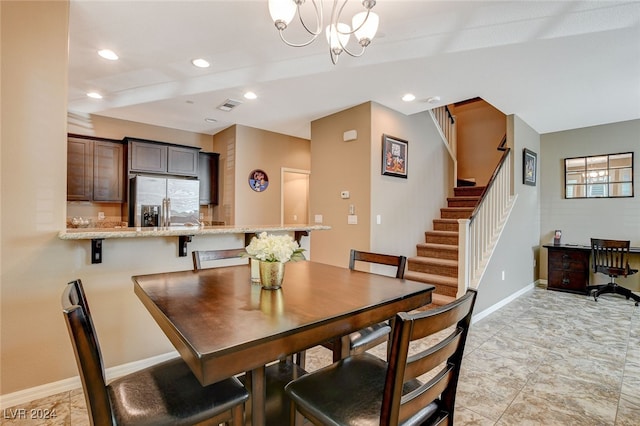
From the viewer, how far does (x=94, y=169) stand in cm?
475

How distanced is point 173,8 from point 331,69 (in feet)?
4.80

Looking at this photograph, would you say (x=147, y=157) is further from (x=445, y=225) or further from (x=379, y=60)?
A: (x=445, y=225)

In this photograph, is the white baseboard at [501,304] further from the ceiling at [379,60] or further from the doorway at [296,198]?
the doorway at [296,198]

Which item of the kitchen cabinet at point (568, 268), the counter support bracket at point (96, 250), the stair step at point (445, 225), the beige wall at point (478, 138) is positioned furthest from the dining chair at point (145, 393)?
the beige wall at point (478, 138)

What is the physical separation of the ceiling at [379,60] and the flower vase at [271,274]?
1.82m

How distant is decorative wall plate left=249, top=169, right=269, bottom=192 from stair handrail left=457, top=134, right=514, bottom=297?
340cm

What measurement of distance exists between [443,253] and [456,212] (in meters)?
1.00

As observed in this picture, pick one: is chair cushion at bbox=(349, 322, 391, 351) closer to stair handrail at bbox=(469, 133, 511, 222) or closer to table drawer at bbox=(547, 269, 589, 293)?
stair handrail at bbox=(469, 133, 511, 222)

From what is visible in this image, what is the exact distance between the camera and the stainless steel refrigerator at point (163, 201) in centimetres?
473

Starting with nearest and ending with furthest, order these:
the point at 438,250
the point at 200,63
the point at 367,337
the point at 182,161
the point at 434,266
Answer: the point at 367,337, the point at 200,63, the point at 434,266, the point at 438,250, the point at 182,161

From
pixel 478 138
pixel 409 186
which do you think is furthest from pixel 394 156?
pixel 478 138

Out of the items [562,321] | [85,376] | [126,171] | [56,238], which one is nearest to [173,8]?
[56,238]

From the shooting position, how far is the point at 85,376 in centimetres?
91

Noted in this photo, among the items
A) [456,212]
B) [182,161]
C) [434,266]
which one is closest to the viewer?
[434,266]
